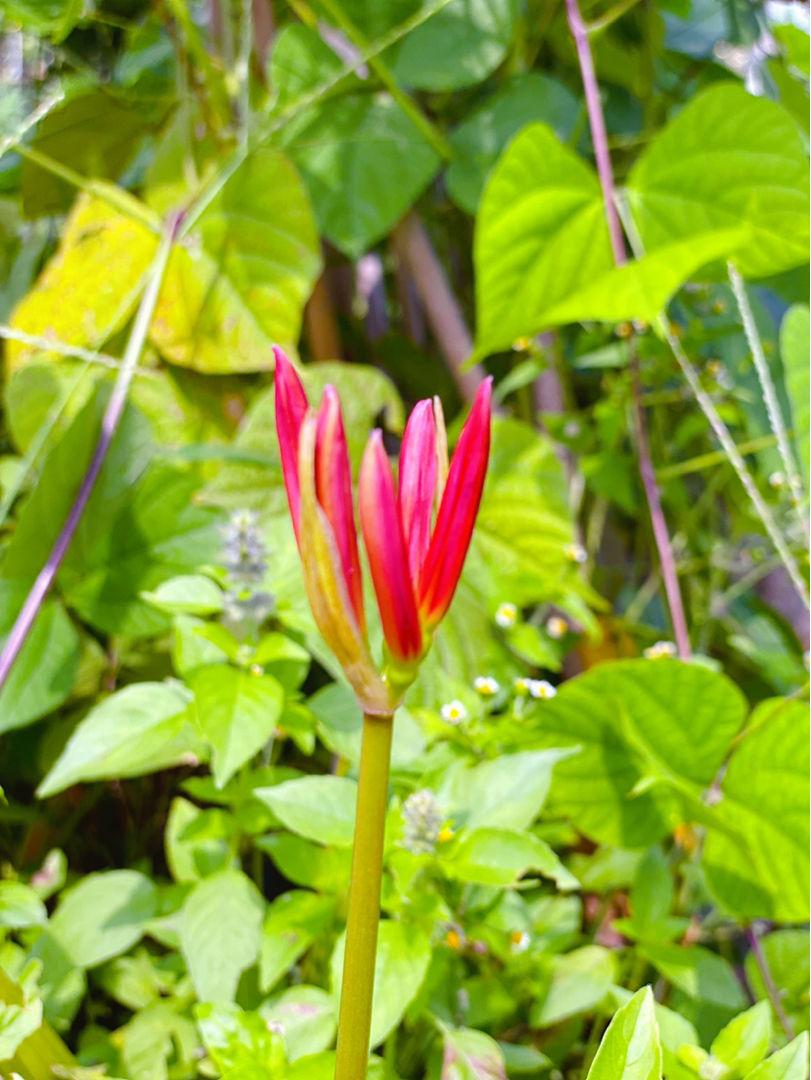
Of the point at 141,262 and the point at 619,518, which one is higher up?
the point at 141,262

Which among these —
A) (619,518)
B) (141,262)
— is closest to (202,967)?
(141,262)

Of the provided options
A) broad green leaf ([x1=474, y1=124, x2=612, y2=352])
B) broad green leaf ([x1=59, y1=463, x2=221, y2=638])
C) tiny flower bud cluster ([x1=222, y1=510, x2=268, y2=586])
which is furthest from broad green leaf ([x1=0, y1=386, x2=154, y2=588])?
broad green leaf ([x1=474, y1=124, x2=612, y2=352])

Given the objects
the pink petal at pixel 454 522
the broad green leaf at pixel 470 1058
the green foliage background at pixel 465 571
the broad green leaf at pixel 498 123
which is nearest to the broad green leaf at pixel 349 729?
the green foliage background at pixel 465 571

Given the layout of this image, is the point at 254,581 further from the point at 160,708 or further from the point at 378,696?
the point at 378,696

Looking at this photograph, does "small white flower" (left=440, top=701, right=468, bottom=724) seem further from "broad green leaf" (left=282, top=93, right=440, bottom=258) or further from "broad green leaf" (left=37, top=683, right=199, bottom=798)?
"broad green leaf" (left=282, top=93, right=440, bottom=258)

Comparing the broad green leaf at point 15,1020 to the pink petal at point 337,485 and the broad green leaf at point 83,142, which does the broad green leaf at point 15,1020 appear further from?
the broad green leaf at point 83,142

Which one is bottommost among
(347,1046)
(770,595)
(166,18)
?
(770,595)

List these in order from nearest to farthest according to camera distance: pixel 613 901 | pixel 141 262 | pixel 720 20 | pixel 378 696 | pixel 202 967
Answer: pixel 378 696 < pixel 202 967 < pixel 613 901 < pixel 141 262 < pixel 720 20
